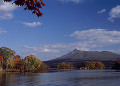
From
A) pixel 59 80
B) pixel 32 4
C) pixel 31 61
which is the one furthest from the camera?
pixel 31 61

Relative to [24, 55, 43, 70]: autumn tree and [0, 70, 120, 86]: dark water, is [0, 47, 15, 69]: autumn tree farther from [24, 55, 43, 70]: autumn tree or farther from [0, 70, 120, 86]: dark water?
[0, 70, 120, 86]: dark water

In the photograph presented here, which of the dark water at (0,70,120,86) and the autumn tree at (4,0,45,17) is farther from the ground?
the autumn tree at (4,0,45,17)

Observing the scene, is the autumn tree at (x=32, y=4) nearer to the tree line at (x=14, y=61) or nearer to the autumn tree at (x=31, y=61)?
the tree line at (x=14, y=61)

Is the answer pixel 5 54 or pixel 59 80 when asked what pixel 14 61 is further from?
pixel 59 80

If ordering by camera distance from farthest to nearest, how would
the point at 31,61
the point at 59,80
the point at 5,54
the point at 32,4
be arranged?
the point at 31,61 < the point at 5,54 < the point at 59,80 < the point at 32,4

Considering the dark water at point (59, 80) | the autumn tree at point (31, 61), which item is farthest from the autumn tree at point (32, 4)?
the autumn tree at point (31, 61)

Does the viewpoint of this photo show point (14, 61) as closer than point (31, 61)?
Yes

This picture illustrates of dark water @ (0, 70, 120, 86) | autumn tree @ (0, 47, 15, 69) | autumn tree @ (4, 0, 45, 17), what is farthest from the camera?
autumn tree @ (0, 47, 15, 69)

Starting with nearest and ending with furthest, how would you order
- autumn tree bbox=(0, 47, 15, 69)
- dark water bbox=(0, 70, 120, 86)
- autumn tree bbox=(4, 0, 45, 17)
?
autumn tree bbox=(4, 0, 45, 17) < dark water bbox=(0, 70, 120, 86) < autumn tree bbox=(0, 47, 15, 69)

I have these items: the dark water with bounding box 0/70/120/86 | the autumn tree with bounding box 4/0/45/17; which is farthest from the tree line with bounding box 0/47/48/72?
the autumn tree with bounding box 4/0/45/17

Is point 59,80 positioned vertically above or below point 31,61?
below

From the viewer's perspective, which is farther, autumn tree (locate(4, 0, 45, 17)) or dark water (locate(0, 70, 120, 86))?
dark water (locate(0, 70, 120, 86))

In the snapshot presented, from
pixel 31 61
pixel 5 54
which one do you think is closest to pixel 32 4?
pixel 5 54

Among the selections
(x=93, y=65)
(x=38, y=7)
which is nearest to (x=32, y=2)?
(x=38, y=7)
